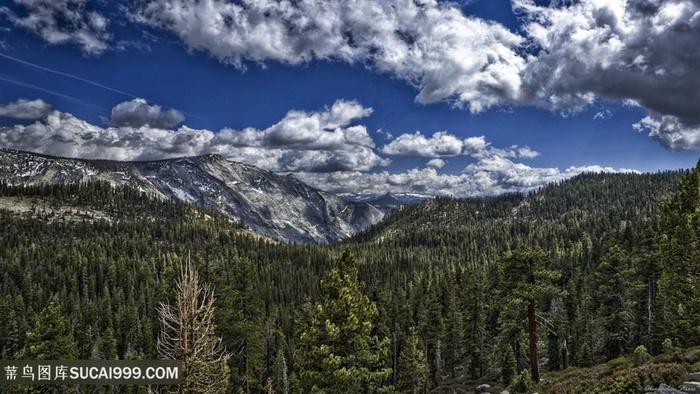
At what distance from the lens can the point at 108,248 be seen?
19450cm

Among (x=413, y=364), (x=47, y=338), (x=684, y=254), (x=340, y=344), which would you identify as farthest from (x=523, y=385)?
(x=47, y=338)

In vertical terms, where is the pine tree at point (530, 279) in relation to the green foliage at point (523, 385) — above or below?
above

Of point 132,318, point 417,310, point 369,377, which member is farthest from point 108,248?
point 369,377

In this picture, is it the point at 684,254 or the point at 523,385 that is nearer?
the point at 684,254

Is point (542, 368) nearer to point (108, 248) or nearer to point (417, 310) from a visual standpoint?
point (417, 310)

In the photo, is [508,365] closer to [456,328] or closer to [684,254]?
[456,328]

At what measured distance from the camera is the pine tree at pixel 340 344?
22.7 meters

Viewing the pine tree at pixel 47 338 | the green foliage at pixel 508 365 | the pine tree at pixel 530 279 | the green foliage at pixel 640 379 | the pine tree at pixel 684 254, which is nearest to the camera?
the green foliage at pixel 640 379

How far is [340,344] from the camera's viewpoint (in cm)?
2386

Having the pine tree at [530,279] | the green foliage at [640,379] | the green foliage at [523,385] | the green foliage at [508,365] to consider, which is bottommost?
the green foliage at [508,365]

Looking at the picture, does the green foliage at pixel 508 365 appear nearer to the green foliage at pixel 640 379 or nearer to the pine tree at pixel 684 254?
the pine tree at pixel 684 254

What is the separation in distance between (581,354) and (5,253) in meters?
209

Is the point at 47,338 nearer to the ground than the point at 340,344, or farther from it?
nearer to the ground

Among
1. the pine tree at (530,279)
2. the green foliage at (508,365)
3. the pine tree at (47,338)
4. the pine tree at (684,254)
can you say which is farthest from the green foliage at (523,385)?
the pine tree at (47,338)
